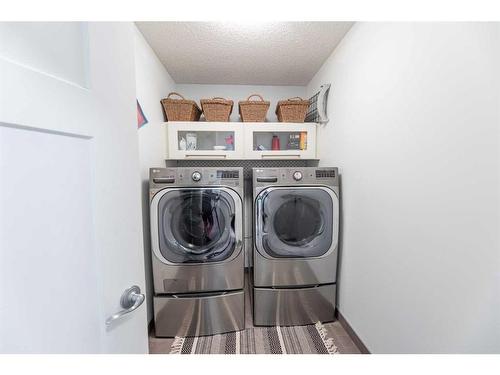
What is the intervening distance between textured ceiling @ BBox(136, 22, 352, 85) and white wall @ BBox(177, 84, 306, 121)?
0.41 ft

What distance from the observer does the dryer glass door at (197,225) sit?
1.51 m

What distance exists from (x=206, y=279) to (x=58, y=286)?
4.03 feet

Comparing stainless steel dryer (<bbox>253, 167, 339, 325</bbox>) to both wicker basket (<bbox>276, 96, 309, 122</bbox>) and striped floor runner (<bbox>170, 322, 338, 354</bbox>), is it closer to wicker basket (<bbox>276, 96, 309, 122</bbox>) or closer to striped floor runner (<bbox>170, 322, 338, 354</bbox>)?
striped floor runner (<bbox>170, 322, 338, 354</bbox>)

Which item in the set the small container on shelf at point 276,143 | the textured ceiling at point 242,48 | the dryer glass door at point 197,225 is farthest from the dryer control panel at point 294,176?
the textured ceiling at point 242,48

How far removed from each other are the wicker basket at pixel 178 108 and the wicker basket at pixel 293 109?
0.90 meters

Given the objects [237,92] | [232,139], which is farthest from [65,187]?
[237,92]

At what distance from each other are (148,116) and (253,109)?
96cm

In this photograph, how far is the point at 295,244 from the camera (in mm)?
1643

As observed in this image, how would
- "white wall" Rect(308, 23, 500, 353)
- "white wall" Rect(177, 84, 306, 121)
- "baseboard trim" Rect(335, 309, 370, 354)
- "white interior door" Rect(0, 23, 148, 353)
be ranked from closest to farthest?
"white interior door" Rect(0, 23, 148, 353) → "white wall" Rect(308, 23, 500, 353) → "baseboard trim" Rect(335, 309, 370, 354) → "white wall" Rect(177, 84, 306, 121)

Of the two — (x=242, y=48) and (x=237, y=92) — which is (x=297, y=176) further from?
(x=237, y=92)

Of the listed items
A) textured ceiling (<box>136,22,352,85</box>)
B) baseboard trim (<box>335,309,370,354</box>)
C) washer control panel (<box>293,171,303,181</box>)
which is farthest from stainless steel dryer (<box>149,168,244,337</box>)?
textured ceiling (<box>136,22,352,85</box>)

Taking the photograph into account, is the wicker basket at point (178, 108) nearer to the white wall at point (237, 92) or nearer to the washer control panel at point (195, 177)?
the white wall at point (237, 92)

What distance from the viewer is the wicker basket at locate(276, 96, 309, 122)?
2.03 metres
